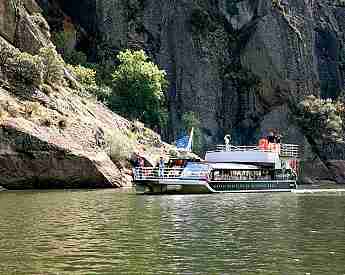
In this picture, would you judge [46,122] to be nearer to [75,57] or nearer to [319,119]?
[75,57]

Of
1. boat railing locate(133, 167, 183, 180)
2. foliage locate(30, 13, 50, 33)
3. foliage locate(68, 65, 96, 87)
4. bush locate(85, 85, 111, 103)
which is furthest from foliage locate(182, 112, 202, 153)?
boat railing locate(133, 167, 183, 180)

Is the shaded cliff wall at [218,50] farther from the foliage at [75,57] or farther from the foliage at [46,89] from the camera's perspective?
the foliage at [46,89]

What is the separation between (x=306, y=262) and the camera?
2123 cm

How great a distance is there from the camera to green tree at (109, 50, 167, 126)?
10562 cm

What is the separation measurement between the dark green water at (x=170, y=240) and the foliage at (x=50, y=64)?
1486 inches

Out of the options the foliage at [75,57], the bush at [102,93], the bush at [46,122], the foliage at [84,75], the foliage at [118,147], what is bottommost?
the foliage at [118,147]

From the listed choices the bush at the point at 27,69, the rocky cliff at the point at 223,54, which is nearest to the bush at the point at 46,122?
the bush at the point at 27,69

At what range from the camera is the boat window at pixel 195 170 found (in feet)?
206

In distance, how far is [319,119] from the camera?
123m

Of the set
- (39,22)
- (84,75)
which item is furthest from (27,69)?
(84,75)

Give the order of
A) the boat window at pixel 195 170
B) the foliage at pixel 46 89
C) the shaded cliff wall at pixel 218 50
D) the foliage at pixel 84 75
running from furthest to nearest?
the shaded cliff wall at pixel 218 50 → the foliage at pixel 84 75 → the foliage at pixel 46 89 → the boat window at pixel 195 170

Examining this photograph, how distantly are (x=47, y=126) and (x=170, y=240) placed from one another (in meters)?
43.9

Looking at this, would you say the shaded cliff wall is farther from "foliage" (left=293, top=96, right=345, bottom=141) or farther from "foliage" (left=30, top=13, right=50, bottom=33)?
"foliage" (left=30, top=13, right=50, bottom=33)

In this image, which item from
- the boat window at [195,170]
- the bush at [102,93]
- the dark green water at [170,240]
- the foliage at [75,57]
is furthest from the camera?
the foliage at [75,57]
